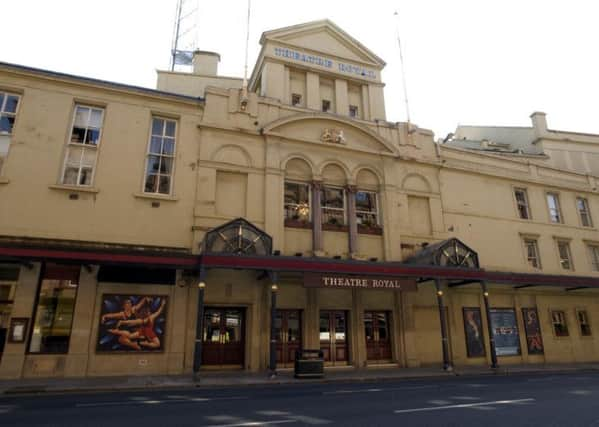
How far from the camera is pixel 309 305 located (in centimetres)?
1766

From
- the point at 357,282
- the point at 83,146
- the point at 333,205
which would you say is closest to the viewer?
the point at 357,282

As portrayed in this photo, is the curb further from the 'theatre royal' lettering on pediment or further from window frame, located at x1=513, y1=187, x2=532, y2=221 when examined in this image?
the 'theatre royal' lettering on pediment

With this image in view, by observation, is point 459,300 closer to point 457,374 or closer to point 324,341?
point 457,374

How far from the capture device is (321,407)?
9156 millimetres

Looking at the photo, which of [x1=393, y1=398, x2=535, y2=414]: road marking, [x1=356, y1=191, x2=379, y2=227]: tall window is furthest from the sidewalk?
[x1=356, y1=191, x2=379, y2=227]: tall window

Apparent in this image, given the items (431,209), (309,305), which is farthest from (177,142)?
(431,209)

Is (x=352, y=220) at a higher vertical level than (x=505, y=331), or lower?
higher

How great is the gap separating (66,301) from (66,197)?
4.13m

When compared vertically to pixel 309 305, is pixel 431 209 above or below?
above

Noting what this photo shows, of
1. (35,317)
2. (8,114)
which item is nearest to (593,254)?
(35,317)

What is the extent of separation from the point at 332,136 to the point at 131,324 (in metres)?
13.1

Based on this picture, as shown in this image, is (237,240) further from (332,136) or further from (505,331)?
(505,331)

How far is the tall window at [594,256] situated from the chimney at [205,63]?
28.2 m

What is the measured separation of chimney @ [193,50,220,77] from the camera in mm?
25781
